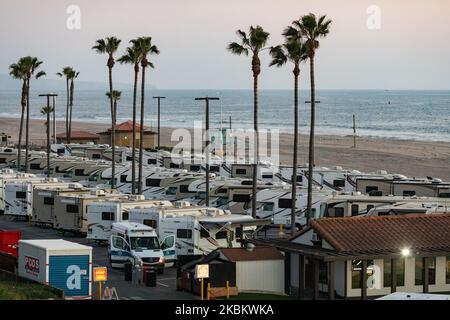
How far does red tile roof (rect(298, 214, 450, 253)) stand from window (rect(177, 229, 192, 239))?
23.3 feet

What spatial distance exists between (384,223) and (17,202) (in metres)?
27.9

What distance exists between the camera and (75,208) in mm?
54000

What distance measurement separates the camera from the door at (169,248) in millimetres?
44781

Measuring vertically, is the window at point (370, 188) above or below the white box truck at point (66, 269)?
above

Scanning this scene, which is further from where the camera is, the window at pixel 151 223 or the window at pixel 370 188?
the window at pixel 370 188

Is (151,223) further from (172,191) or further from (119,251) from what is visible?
(172,191)

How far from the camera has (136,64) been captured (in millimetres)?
69812

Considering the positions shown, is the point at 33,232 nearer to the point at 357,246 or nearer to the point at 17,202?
the point at 17,202

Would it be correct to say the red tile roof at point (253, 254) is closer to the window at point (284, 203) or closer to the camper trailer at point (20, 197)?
the window at point (284, 203)

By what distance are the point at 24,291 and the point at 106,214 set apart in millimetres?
17476

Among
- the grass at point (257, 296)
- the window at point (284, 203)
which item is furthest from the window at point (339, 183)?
the grass at point (257, 296)

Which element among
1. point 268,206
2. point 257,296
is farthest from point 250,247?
point 268,206

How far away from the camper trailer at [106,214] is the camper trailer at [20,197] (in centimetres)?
1033
